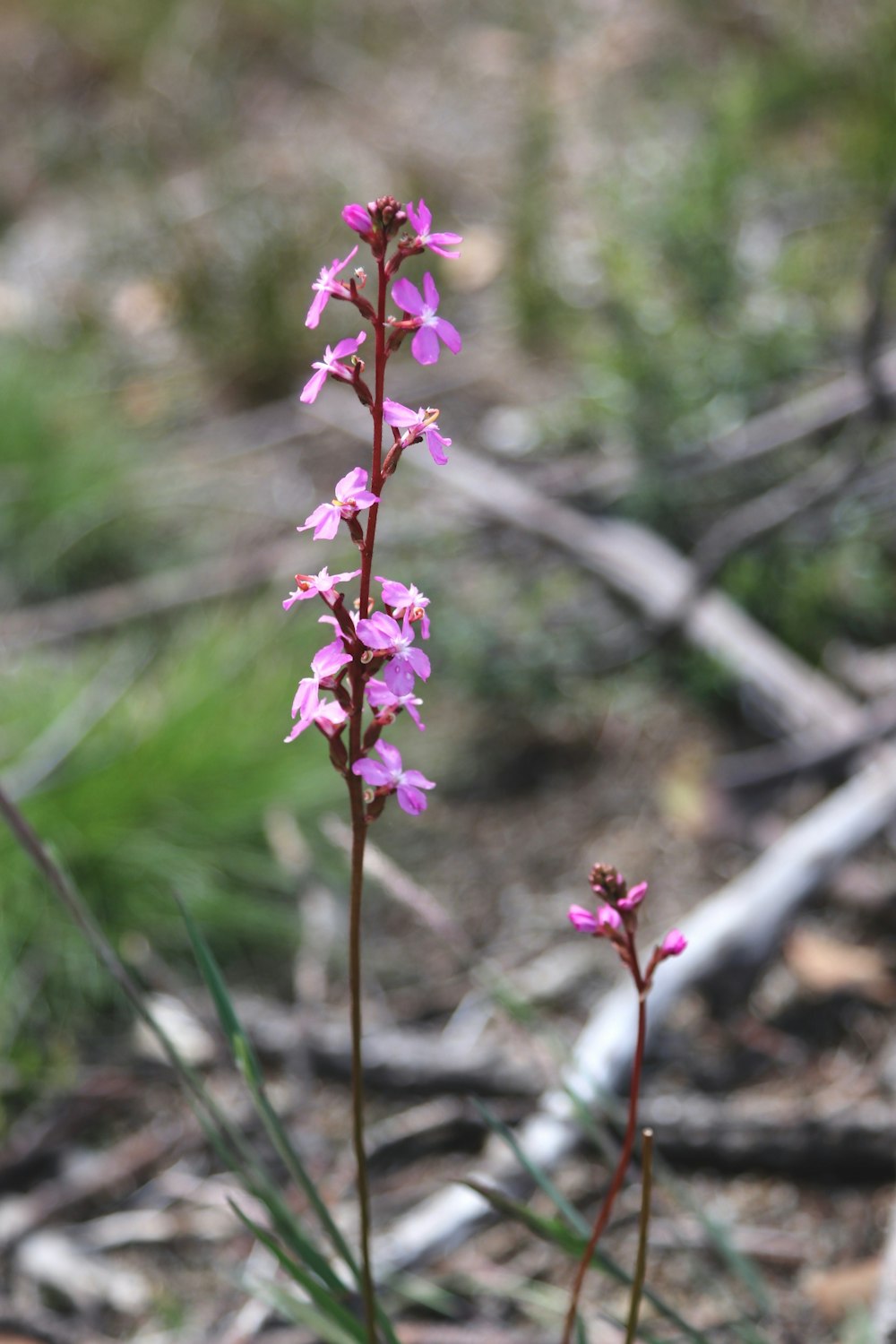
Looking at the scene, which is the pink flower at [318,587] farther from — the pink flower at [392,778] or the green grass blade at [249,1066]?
the green grass blade at [249,1066]

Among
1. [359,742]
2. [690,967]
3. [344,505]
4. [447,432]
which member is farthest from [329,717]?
[447,432]

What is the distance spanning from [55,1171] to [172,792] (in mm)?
681

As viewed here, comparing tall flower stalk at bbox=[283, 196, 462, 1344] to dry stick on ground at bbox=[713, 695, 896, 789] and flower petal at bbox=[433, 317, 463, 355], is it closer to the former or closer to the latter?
flower petal at bbox=[433, 317, 463, 355]

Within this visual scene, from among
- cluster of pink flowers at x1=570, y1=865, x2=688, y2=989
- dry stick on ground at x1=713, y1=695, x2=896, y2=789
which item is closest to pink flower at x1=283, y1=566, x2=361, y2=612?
cluster of pink flowers at x1=570, y1=865, x2=688, y2=989

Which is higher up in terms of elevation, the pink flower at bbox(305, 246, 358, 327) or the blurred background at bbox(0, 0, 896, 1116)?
the blurred background at bbox(0, 0, 896, 1116)

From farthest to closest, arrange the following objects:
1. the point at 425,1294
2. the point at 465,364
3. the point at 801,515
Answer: the point at 465,364 → the point at 801,515 → the point at 425,1294

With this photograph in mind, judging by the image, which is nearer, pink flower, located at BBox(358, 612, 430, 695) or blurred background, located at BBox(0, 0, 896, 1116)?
pink flower, located at BBox(358, 612, 430, 695)

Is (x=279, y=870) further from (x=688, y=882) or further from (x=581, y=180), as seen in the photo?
(x=581, y=180)

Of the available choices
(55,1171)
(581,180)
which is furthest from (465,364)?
(55,1171)

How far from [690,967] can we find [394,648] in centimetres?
107

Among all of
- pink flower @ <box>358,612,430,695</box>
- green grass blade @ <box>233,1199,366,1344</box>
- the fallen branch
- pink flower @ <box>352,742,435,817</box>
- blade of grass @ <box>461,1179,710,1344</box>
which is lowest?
green grass blade @ <box>233,1199,366,1344</box>

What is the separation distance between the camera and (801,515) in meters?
2.59

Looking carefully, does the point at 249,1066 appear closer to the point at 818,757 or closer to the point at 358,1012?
the point at 358,1012

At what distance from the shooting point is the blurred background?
7.40 feet
